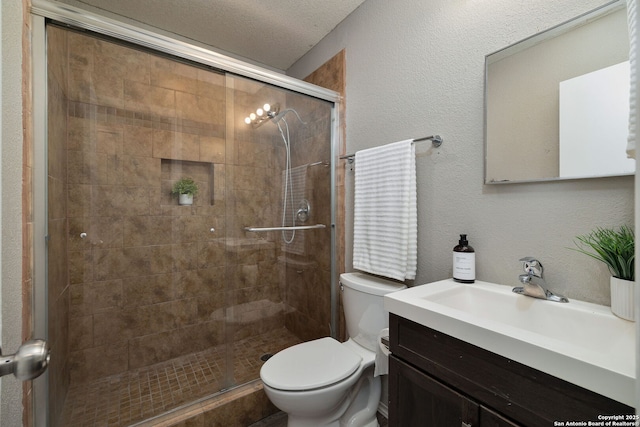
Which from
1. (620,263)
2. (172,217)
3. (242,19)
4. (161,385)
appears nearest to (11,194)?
(172,217)

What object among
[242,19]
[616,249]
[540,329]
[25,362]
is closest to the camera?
[25,362]

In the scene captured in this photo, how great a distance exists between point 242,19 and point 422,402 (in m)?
2.35

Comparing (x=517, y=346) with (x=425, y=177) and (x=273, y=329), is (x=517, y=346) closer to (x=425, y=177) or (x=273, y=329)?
(x=425, y=177)

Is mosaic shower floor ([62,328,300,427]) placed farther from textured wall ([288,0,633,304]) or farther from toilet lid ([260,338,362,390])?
textured wall ([288,0,633,304])

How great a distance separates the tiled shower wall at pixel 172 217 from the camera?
1.72 metres

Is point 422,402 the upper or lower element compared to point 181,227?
lower

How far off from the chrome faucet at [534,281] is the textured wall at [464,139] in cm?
5

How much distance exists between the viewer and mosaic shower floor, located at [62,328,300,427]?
1.48m

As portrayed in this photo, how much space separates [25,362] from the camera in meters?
0.44

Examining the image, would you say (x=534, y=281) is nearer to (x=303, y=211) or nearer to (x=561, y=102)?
(x=561, y=102)

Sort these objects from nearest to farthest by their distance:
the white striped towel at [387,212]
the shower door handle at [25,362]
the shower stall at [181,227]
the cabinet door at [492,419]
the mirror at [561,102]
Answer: the shower door handle at [25,362] → the cabinet door at [492,419] → the mirror at [561,102] → the white striped towel at [387,212] → the shower stall at [181,227]

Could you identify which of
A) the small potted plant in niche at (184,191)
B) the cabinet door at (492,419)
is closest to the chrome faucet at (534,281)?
the cabinet door at (492,419)

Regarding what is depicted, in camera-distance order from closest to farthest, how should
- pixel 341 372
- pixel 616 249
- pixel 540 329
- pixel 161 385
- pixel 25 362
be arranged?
1. pixel 25 362
2. pixel 616 249
3. pixel 540 329
4. pixel 341 372
5. pixel 161 385

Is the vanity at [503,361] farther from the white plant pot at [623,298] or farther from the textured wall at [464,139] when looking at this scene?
the textured wall at [464,139]
